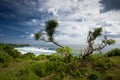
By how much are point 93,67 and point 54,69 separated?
3066mm

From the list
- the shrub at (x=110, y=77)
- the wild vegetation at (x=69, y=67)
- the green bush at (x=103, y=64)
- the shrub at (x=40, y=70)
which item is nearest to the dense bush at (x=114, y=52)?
the wild vegetation at (x=69, y=67)

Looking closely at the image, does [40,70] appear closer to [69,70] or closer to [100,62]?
[69,70]

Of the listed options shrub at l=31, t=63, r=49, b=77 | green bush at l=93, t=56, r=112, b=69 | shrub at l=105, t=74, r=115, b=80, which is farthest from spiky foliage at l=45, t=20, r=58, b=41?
shrub at l=105, t=74, r=115, b=80

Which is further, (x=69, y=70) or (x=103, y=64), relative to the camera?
A: (x=103, y=64)

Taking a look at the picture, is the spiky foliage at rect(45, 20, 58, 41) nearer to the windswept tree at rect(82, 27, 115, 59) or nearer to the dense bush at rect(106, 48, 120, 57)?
the windswept tree at rect(82, 27, 115, 59)

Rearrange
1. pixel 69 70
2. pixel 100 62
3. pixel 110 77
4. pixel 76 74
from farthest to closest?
1. pixel 100 62
2. pixel 69 70
3. pixel 76 74
4. pixel 110 77

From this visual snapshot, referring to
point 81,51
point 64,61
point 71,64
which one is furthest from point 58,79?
point 81,51

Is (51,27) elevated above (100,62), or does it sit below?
above

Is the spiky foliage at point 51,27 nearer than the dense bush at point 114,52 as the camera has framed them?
Yes

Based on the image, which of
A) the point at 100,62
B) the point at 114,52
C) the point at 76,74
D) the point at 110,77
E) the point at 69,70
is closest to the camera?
the point at 110,77

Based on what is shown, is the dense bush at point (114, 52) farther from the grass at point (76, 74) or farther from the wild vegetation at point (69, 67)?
the grass at point (76, 74)

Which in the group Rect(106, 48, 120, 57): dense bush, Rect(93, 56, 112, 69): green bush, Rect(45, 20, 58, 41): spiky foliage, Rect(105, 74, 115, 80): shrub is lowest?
Rect(105, 74, 115, 80): shrub

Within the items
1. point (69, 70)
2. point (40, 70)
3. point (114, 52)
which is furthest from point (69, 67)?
point (114, 52)

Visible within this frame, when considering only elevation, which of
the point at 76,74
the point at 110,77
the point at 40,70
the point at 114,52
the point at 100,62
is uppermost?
the point at 114,52
